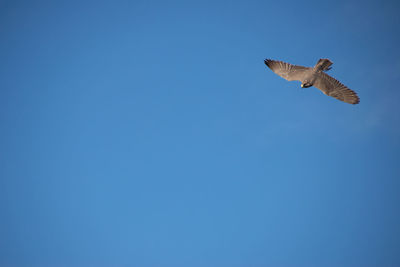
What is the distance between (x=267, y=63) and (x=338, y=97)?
5.28m

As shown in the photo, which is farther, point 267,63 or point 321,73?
point 267,63

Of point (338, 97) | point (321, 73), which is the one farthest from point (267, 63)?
point (338, 97)

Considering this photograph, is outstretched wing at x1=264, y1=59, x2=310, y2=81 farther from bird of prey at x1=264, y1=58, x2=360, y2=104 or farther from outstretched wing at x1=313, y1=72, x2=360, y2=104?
outstretched wing at x1=313, y1=72, x2=360, y2=104

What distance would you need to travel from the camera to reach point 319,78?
1692cm

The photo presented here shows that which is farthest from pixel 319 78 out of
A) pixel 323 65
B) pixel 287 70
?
pixel 287 70

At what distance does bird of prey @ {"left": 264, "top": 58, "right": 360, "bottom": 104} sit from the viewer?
53.8ft

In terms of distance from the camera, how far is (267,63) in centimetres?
1866


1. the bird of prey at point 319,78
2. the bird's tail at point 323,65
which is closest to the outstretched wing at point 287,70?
the bird of prey at point 319,78

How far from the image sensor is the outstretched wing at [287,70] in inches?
688

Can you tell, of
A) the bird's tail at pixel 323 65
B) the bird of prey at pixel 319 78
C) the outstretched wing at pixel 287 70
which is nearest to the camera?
the bird's tail at pixel 323 65

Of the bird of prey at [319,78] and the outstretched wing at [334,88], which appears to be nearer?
the bird of prey at [319,78]

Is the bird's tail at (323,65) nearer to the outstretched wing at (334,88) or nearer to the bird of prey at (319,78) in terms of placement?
the bird of prey at (319,78)

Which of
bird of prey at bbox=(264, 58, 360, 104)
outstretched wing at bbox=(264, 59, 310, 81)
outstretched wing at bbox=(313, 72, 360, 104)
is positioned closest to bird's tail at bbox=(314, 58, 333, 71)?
bird of prey at bbox=(264, 58, 360, 104)

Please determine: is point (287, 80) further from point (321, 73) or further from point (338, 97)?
point (338, 97)
